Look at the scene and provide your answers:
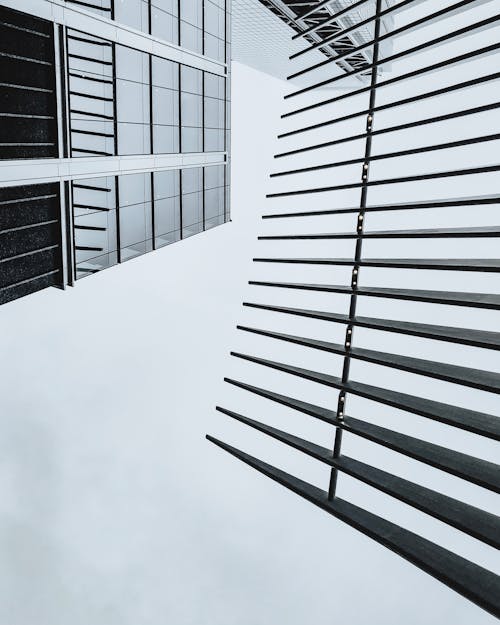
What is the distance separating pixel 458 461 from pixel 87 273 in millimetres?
16013

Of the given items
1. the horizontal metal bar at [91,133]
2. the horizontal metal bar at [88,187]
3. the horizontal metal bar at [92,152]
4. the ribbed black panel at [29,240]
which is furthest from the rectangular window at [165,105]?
the ribbed black panel at [29,240]

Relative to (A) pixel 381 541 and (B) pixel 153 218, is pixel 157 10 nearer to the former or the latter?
(B) pixel 153 218

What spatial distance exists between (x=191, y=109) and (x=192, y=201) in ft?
14.3

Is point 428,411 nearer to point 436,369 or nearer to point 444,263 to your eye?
point 436,369

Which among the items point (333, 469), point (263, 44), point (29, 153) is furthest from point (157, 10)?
point (263, 44)

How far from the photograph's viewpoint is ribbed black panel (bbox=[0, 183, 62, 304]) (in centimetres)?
1498

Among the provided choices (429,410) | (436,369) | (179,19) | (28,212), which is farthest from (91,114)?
(429,410)

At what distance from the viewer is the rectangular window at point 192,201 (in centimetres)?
2658

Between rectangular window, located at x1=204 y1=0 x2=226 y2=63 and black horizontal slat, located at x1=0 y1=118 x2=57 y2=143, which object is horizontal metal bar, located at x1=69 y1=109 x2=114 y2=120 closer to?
black horizontal slat, located at x1=0 y1=118 x2=57 y2=143

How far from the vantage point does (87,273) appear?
767 inches

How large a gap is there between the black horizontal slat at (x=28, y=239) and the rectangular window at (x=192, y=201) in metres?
9.98

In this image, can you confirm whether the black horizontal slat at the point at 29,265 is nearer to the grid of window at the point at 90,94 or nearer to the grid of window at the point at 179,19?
the grid of window at the point at 90,94

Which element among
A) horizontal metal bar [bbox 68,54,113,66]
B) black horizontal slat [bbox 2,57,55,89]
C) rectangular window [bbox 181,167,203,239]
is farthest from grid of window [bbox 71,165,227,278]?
horizontal metal bar [bbox 68,54,113,66]

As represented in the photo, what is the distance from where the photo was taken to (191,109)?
84.3 feet
